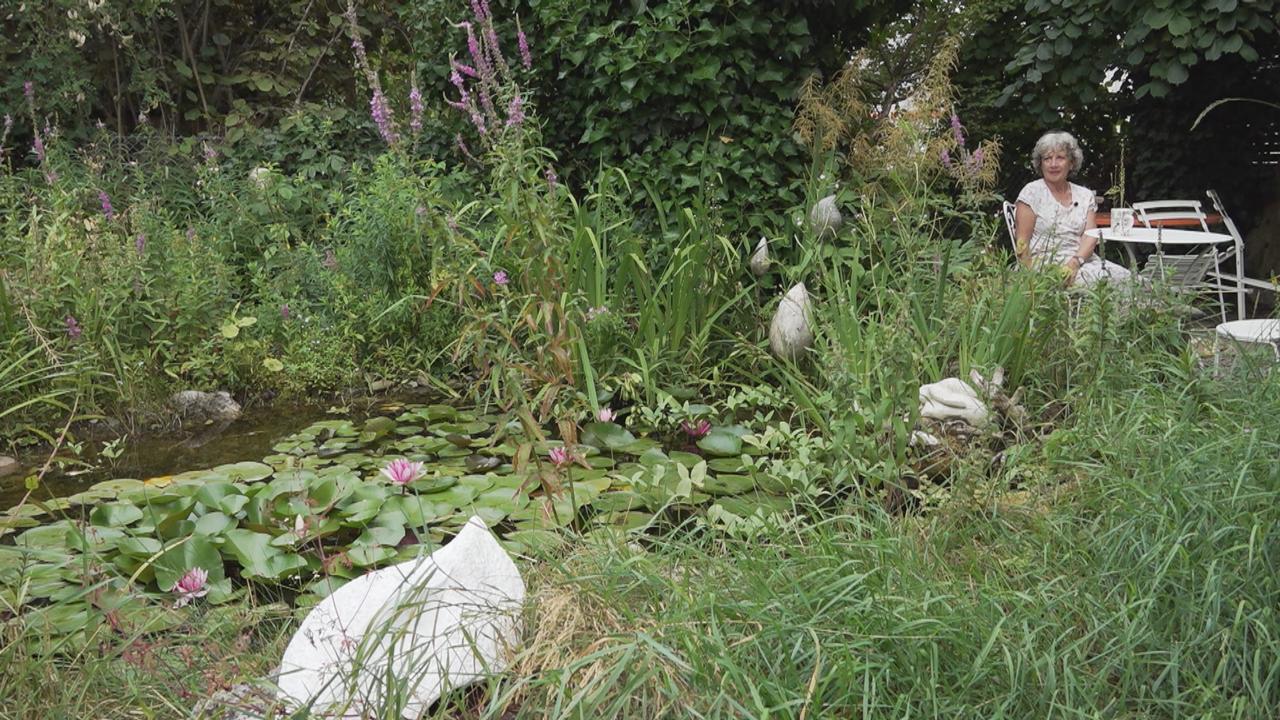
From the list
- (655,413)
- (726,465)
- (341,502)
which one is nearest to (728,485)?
(726,465)

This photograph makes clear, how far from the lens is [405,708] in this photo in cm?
210

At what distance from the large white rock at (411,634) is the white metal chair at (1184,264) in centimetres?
277

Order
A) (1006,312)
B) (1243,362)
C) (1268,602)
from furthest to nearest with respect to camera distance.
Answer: (1006,312)
(1243,362)
(1268,602)

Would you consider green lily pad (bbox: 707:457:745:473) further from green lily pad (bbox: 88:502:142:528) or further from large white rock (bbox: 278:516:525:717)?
green lily pad (bbox: 88:502:142:528)

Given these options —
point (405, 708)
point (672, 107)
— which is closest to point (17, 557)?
point (405, 708)

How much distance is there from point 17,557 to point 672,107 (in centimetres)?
349

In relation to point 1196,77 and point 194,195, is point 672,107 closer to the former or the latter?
point 194,195

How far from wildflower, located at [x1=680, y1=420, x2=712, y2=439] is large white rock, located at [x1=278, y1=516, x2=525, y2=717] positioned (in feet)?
6.09

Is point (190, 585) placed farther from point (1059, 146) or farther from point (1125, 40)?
point (1125, 40)

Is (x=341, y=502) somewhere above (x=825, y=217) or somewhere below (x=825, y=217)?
below

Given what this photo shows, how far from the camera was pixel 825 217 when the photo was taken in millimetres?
4887


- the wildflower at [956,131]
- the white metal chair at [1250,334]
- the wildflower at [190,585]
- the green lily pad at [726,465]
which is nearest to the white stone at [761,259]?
the wildflower at [956,131]

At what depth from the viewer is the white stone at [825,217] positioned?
4.86 m

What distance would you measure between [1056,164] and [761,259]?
5.72 feet
